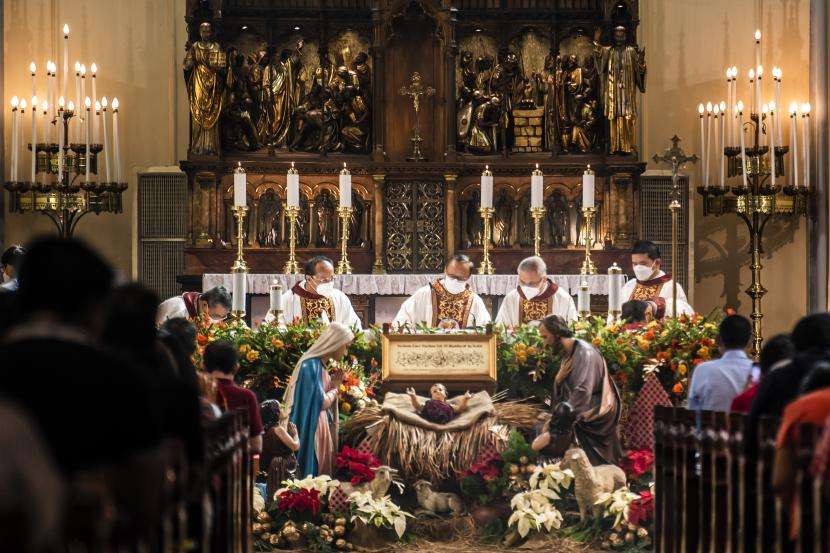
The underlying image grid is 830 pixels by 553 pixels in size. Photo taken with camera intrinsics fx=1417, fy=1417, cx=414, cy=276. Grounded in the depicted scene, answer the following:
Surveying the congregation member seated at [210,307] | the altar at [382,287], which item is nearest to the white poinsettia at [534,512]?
the congregation member seated at [210,307]

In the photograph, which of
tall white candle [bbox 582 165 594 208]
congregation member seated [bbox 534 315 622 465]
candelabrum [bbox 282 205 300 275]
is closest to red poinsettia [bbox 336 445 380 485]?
congregation member seated [bbox 534 315 622 465]

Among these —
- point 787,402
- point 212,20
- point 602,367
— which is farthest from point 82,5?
point 787,402

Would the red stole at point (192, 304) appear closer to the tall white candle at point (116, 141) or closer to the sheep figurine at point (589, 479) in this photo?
the tall white candle at point (116, 141)

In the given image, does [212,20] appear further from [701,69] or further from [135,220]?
[701,69]

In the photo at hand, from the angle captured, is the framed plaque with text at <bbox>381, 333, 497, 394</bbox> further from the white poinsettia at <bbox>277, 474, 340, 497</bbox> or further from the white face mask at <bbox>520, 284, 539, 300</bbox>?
the white face mask at <bbox>520, 284, 539, 300</bbox>

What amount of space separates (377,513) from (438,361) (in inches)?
48.6

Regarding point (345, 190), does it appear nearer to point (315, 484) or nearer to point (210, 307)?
point (210, 307)

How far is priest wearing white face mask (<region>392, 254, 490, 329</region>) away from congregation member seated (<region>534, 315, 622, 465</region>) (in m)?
2.56

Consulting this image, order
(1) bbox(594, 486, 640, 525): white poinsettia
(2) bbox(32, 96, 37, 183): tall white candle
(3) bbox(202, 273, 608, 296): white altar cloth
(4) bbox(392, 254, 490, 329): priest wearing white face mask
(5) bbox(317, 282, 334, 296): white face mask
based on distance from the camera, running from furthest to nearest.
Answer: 1. (2) bbox(32, 96, 37, 183): tall white candle
2. (3) bbox(202, 273, 608, 296): white altar cloth
3. (5) bbox(317, 282, 334, 296): white face mask
4. (4) bbox(392, 254, 490, 329): priest wearing white face mask
5. (1) bbox(594, 486, 640, 525): white poinsettia

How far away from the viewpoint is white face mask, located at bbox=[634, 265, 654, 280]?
43.8 ft

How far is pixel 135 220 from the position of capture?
15766 mm

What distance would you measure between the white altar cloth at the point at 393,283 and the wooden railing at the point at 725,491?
5901 mm

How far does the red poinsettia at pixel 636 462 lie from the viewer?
32.7 ft

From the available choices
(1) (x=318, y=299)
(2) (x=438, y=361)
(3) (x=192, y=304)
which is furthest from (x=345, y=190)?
(2) (x=438, y=361)
